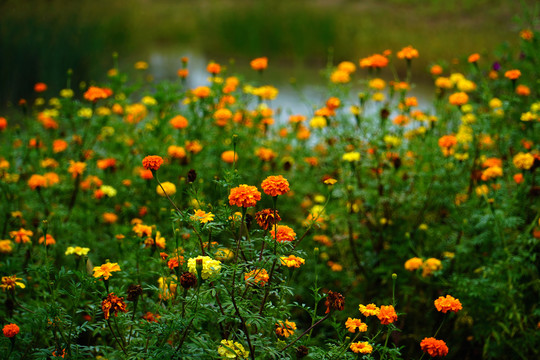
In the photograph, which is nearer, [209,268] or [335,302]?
[209,268]

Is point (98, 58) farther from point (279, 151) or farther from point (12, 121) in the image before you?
point (279, 151)

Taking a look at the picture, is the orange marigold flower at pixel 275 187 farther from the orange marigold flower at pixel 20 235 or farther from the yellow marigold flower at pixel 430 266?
the orange marigold flower at pixel 20 235

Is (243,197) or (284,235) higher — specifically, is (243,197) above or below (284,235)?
above

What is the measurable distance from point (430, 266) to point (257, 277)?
2.91 ft

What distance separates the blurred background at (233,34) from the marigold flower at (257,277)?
2106mm

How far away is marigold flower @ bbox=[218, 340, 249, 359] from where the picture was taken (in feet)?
3.60

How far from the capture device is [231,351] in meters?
1.10

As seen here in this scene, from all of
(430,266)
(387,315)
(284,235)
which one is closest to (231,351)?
(284,235)

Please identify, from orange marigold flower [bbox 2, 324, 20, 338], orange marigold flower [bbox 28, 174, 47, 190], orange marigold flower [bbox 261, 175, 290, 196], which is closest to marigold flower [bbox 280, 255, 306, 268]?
orange marigold flower [bbox 261, 175, 290, 196]

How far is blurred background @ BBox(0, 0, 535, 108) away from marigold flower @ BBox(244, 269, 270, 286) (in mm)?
2106

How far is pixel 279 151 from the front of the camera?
295cm

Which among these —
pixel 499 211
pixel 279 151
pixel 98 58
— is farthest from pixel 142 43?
pixel 499 211

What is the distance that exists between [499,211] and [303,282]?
0.89 meters

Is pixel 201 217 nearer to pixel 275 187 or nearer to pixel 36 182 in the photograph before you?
pixel 275 187
